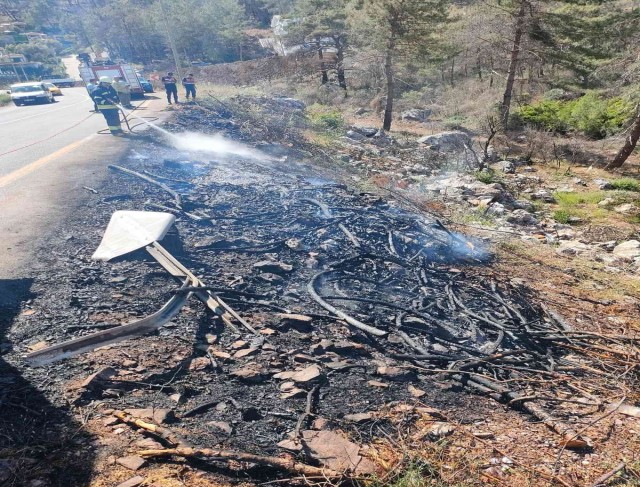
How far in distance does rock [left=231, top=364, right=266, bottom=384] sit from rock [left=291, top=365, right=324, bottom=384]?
293mm

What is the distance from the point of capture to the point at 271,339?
4113mm

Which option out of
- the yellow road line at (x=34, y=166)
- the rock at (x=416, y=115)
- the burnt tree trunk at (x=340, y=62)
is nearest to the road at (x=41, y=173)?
the yellow road line at (x=34, y=166)

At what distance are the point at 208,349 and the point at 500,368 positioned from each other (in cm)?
303

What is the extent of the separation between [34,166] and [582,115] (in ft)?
70.9

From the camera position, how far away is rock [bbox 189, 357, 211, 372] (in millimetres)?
3562

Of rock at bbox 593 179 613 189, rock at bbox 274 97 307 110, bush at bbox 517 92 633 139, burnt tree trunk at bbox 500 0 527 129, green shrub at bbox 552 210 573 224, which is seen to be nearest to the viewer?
green shrub at bbox 552 210 573 224

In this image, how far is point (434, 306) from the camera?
527cm

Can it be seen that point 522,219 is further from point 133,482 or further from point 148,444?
point 133,482

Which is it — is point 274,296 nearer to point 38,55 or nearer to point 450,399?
point 450,399

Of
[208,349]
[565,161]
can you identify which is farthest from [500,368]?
[565,161]

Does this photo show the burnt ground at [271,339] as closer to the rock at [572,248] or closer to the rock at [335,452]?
the rock at [335,452]

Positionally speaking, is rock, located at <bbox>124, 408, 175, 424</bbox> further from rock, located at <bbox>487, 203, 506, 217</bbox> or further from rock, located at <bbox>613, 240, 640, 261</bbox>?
rock, located at <bbox>487, 203, 506, 217</bbox>

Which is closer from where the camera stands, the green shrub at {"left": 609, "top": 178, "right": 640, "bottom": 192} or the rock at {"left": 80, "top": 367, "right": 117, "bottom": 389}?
the rock at {"left": 80, "top": 367, "right": 117, "bottom": 389}

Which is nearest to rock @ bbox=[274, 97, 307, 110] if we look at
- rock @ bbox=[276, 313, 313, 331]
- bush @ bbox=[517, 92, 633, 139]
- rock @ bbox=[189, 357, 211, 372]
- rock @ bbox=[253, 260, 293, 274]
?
bush @ bbox=[517, 92, 633, 139]
